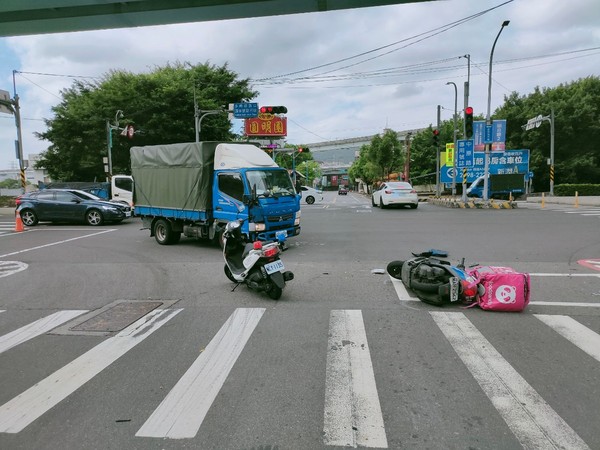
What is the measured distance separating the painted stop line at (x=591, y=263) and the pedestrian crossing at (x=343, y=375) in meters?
4.07

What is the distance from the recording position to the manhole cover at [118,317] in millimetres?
5480

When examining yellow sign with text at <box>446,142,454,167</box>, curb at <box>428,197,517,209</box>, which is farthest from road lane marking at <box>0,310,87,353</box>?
yellow sign with text at <box>446,142,454,167</box>

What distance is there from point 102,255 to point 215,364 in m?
8.09

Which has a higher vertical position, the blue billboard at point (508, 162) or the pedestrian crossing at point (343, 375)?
the blue billboard at point (508, 162)

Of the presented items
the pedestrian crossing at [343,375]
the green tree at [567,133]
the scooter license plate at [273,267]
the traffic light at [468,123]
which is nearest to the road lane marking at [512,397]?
the pedestrian crossing at [343,375]

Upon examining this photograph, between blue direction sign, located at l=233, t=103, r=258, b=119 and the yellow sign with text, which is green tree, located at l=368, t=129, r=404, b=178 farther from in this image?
blue direction sign, located at l=233, t=103, r=258, b=119

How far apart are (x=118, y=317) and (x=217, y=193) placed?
19.7 ft

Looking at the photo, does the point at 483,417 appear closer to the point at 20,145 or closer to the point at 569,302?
the point at 569,302

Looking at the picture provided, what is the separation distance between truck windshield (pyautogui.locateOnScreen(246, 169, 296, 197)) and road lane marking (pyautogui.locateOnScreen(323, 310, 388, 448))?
6.26 m

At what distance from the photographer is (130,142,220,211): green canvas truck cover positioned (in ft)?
38.2

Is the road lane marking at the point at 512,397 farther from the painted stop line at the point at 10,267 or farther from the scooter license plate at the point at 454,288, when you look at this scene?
the painted stop line at the point at 10,267

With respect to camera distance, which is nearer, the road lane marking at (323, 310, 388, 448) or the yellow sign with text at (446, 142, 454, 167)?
the road lane marking at (323, 310, 388, 448)

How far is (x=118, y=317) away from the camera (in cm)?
591

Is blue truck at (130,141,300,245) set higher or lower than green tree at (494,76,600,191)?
lower
